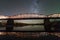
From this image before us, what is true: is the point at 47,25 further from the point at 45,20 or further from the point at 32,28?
the point at 32,28

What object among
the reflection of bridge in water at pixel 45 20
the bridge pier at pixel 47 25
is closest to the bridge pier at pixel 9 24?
the reflection of bridge in water at pixel 45 20

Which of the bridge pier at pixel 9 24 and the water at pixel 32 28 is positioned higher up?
the bridge pier at pixel 9 24

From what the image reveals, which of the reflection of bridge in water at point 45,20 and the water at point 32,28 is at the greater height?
the reflection of bridge in water at point 45,20

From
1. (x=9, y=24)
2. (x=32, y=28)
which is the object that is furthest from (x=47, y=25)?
(x=9, y=24)

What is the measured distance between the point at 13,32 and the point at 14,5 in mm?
481

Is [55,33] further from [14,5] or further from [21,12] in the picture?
[14,5]

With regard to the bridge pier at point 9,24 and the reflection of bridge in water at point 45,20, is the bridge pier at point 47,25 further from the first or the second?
the bridge pier at point 9,24

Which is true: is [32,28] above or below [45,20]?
below

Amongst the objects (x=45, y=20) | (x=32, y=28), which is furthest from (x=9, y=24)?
(x=45, y=20)

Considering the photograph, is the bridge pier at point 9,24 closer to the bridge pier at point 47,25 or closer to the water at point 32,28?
the water at point 32,28

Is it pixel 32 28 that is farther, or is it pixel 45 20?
pixel 32 28

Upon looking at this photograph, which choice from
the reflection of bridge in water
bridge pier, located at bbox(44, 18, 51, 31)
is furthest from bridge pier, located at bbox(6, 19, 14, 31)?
bridge pier, located at bbox(44, 18, 51, 31)

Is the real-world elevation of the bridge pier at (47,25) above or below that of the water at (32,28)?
above

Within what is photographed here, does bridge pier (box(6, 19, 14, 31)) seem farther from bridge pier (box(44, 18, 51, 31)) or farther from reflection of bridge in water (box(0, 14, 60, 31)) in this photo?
bridge pier (box(44, 18, 51, 31))
